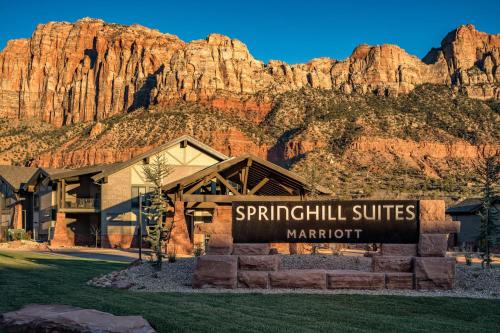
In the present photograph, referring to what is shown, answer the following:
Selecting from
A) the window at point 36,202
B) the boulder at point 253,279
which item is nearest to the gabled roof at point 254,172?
the boulder at point 253,279

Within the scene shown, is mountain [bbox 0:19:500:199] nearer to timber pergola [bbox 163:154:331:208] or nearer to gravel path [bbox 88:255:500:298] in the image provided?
timber pergola [bbox 163:154:331:208]

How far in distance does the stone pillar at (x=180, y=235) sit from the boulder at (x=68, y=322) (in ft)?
82.0

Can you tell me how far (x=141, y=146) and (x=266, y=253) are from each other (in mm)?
117114

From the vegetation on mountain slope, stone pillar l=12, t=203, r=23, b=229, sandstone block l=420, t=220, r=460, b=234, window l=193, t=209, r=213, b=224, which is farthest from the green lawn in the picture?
the vegetation on mountain slope

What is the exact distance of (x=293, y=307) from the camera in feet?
44.1

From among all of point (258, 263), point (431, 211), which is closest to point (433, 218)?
point (431, 211)

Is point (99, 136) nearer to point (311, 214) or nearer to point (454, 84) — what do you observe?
point (454, 84)

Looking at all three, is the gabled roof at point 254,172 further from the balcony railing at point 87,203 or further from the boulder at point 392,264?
the balcony railing at point 87,203

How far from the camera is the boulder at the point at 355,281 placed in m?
16.3

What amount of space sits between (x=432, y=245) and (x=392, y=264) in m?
1.24

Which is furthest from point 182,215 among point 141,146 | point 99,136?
point 99,136

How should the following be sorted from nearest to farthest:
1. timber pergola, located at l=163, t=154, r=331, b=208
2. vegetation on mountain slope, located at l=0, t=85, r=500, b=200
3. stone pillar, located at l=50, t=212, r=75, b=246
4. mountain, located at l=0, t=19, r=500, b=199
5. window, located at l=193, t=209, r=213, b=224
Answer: timber pergola, located at l=163, t=154, r=331, b=208 < window, located at l=193, t=209, r=213, b=224 < stone pillar, located at l=50, t=212, r=75, b=246 < vegetation on mountain slope, located at l=0, t=85, r=500, b=200 < mountain, located at l=0, t=19, r=500, b=199

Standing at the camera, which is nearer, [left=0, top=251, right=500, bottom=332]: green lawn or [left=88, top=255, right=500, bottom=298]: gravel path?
[left=0, top=251, right=500, bottom=332]: green lawn

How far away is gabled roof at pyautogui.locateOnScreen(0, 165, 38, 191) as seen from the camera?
56.7m
